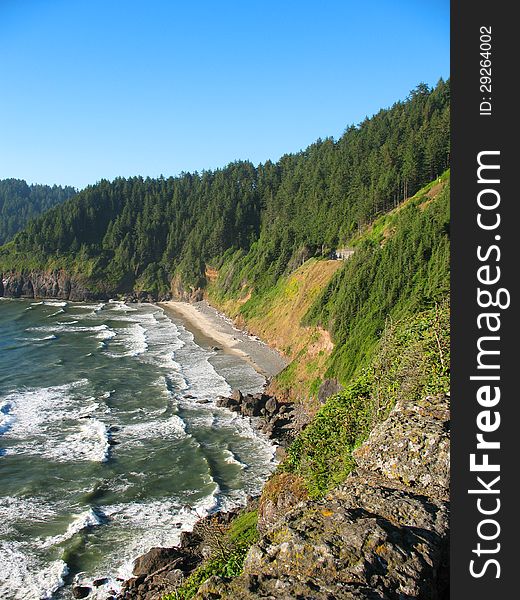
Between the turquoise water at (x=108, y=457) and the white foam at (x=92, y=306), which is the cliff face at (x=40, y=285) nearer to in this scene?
the white foam at (x=92, y=306)

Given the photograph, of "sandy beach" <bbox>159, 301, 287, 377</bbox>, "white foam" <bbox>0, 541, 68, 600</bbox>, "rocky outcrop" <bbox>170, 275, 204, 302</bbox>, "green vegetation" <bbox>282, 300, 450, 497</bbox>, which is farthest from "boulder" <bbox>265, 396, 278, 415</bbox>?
"rocky outcrop" <bbox>170, 275, 204, 302</bbox>

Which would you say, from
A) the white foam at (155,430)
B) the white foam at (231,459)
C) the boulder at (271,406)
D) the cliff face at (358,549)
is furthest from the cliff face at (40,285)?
the cliff face at (358,549)

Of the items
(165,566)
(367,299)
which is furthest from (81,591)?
(367,299)

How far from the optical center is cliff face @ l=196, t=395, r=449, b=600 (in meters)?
5.39

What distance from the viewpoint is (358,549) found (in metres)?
5.78

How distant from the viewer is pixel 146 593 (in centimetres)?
1758

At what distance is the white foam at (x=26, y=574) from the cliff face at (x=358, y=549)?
53.6ft

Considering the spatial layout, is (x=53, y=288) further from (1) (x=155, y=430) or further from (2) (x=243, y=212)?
(1) (x=155, y=430)

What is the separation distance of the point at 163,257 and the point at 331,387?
9486cm

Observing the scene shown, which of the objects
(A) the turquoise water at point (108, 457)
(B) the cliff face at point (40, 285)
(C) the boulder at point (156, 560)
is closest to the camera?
(C) the boulder at point (156, 560)

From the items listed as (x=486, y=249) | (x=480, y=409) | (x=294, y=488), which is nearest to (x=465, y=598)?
(x=480, y=409)

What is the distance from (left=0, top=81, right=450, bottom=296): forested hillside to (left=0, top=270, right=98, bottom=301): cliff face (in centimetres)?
194

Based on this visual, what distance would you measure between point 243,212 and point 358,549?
111564mm

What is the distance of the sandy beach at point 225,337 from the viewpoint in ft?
169
